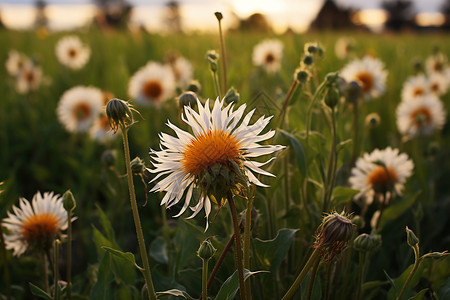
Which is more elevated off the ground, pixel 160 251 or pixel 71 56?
pixel 71 56

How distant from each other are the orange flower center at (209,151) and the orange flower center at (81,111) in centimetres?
185

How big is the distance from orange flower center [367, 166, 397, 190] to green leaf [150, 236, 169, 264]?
0.59m

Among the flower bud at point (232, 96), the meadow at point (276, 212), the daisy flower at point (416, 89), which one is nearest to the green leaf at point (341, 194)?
the meadow at point (276, 212)

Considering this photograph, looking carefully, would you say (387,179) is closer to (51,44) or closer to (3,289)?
(3,289)

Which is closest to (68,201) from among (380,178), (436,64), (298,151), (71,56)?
(298,151)

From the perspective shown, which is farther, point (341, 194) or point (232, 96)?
point (341, 194)

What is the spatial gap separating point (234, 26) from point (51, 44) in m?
5.58

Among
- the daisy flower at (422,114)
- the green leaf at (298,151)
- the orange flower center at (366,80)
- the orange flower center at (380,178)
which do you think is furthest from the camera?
the orange flower center at (366,80)

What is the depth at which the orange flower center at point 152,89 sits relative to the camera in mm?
2545

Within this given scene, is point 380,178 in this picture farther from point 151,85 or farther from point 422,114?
point 151,85

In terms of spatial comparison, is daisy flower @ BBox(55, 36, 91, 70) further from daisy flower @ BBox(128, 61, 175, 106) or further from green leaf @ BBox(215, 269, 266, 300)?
green leaf @ BBox(215, 269, 266, 300)

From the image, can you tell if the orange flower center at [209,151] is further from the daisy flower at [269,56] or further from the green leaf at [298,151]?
the daisy flower at [269,56]

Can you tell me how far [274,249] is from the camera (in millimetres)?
937

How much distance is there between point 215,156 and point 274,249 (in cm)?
32
